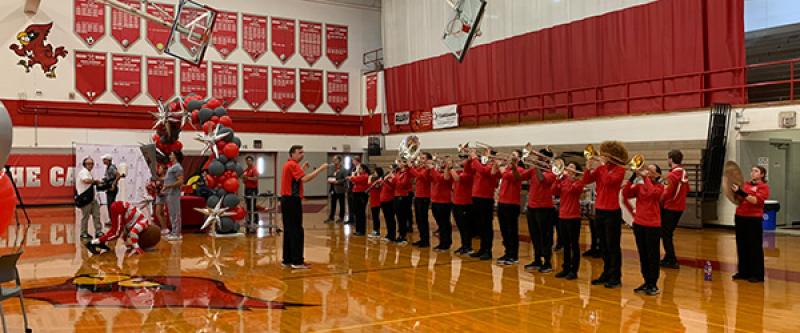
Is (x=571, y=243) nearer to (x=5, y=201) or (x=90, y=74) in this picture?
(x=5, y=201)

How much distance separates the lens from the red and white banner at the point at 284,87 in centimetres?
2620

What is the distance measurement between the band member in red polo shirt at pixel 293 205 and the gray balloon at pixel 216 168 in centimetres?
468

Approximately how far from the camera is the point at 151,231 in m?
11.5

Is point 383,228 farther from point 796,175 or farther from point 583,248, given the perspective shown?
point 796,175

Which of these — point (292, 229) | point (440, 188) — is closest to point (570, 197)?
point (440, 188)

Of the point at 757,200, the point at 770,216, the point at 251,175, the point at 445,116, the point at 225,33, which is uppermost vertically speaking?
the point at 225,33

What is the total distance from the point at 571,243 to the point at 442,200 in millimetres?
3212

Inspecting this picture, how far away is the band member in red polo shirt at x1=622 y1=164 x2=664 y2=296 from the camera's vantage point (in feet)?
24.6

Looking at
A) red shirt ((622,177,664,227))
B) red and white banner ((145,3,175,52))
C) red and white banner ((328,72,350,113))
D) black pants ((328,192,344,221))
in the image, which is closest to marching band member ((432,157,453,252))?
red shirt ((622,177,664,227))

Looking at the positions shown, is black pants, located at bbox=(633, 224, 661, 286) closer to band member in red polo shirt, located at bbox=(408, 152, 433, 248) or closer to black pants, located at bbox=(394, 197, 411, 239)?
band member in red polo shirt, located at bbox=(408, 152, 433, 248)

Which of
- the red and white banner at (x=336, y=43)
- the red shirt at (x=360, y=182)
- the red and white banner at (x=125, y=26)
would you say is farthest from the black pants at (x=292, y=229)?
the red and white banner at (x=336, y=43)

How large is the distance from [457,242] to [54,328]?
7.92m

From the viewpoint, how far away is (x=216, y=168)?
13.6 metres

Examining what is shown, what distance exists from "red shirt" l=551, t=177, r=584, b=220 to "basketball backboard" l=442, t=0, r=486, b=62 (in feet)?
16.3
